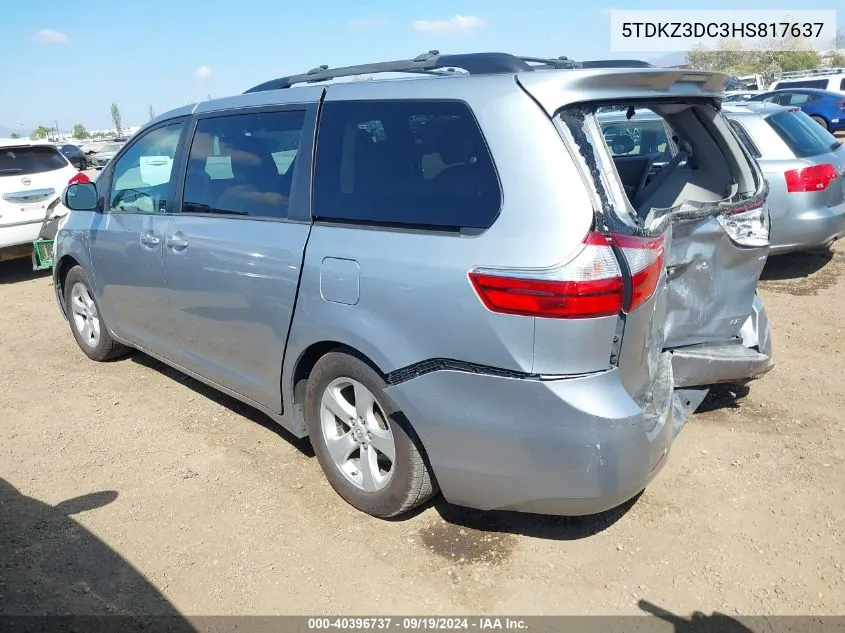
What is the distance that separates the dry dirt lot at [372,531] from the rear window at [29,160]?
16.8 feet

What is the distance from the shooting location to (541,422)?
8.07 ft

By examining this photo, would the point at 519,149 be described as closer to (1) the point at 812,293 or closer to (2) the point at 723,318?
(2) the point at 723,318

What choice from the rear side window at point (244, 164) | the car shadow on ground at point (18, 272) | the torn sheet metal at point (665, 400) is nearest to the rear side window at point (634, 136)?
the torn sheet metal at point (665, 400)

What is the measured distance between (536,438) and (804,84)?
26.0 meters

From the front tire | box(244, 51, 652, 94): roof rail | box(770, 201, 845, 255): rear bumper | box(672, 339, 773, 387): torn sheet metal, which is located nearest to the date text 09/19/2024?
the front tire

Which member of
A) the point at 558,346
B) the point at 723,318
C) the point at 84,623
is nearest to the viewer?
the point at 558,346

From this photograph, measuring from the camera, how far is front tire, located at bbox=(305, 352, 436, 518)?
2.89 meters

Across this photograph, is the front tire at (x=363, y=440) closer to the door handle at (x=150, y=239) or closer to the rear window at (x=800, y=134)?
the door handle at (x=150, y=239)

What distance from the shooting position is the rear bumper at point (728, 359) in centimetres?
335

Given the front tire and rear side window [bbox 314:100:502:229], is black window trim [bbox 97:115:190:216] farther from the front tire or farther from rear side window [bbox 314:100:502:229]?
the front tire

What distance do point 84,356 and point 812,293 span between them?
6.23 m

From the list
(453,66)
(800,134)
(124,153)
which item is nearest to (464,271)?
(453,66)

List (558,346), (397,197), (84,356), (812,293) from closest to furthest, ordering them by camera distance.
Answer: (558,346) → (397,197) → (84,356) → (812,293)

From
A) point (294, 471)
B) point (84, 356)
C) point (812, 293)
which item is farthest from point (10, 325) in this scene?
point (812, 293)
